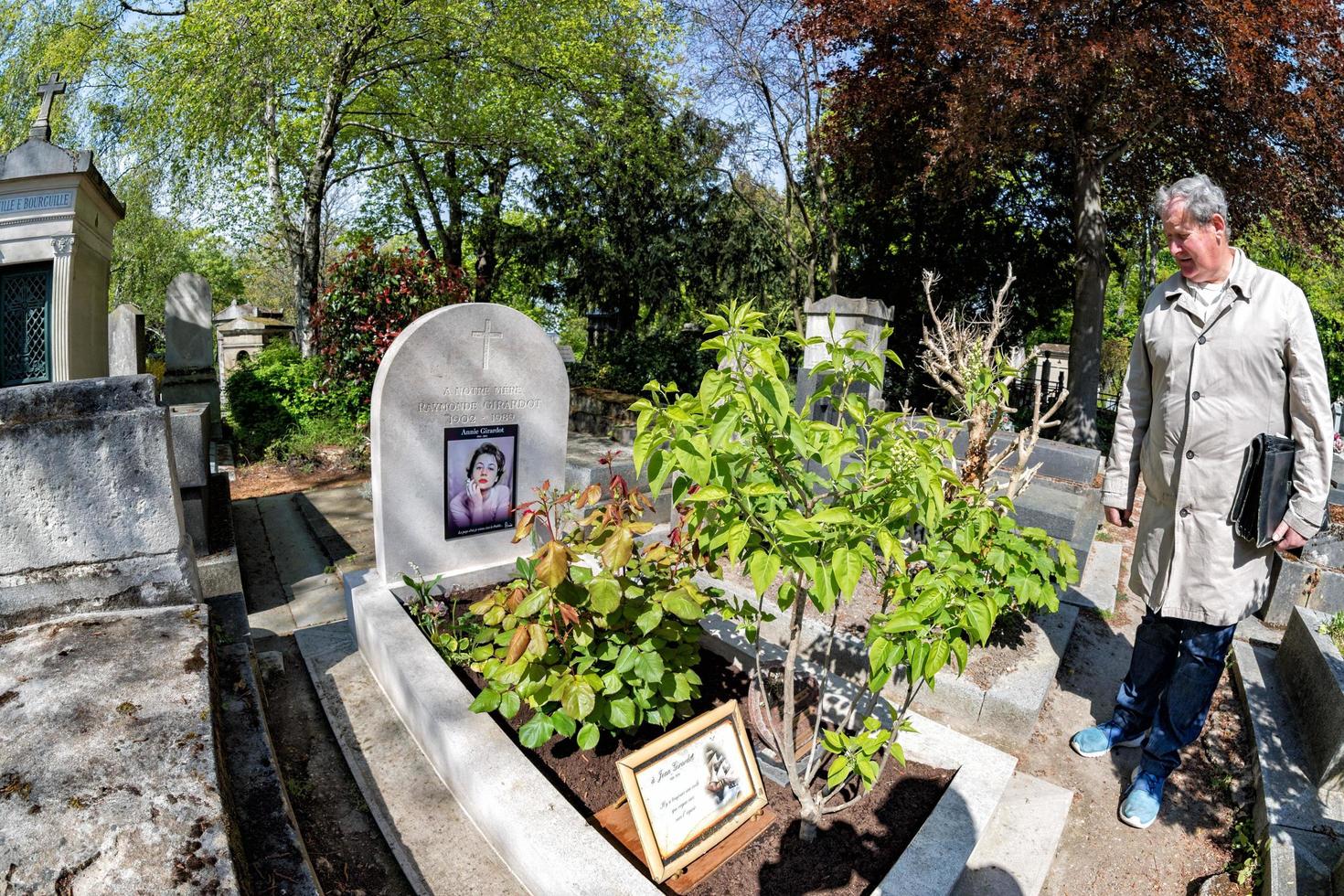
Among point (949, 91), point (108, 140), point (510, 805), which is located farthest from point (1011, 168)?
point (108, 140)

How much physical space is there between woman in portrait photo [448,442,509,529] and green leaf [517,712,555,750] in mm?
2061

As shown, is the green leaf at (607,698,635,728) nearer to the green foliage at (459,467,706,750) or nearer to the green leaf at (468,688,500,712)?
the green foliage at (459,467,706,750)

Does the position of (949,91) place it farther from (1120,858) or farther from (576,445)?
(1120,858)

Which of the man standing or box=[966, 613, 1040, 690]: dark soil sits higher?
the man standing

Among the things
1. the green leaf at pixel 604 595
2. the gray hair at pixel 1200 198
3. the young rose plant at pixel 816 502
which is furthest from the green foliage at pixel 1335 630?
the green leaf at pixel 604 595

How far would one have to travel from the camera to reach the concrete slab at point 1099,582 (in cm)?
486

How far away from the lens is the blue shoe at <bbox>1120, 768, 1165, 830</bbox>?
281cm

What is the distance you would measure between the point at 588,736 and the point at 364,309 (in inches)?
340

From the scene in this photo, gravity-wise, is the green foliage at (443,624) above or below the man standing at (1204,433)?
below

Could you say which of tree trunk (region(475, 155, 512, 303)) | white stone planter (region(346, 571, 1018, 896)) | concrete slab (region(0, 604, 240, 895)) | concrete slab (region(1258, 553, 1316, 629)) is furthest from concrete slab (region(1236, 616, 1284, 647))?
tree trunk (region(475, 155, 512, 303))

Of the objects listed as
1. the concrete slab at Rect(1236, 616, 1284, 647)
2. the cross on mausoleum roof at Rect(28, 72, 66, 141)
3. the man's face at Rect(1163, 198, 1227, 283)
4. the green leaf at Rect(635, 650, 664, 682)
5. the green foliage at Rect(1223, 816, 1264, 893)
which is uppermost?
the cross on mausoleum roof at Rect(28, 72, 66, 141)

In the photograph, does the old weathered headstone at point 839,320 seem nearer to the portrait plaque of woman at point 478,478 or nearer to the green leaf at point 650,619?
the portrait plaque of woman at point 478,478

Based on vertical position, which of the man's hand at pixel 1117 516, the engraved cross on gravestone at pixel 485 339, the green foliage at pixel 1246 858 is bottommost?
the green foliage at pixel 1246 858

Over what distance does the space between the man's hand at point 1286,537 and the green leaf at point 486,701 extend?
2897mm
